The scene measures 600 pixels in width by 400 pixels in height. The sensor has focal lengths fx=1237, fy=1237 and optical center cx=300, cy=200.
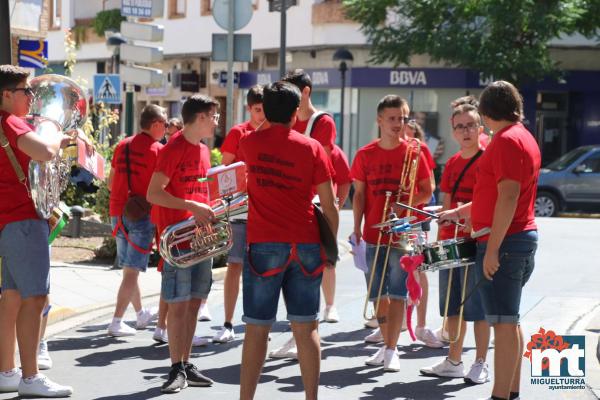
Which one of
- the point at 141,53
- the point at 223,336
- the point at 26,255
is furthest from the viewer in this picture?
the point at 141,53

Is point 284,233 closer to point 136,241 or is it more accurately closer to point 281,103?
point 281,103

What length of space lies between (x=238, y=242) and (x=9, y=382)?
Answer: 2.52m

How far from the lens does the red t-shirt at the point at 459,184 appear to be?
830 centimetres

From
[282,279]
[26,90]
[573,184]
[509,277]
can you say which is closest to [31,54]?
[26,90]

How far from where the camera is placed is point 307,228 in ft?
21.6

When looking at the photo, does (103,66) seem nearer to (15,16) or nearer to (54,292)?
(15,16)

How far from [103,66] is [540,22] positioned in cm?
2113

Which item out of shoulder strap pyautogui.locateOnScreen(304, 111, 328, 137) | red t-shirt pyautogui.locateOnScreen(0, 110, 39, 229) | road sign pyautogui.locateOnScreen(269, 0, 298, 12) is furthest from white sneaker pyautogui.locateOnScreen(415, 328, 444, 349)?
road sign pyautogui.locateOnScreen(269, 0, 298, 12)

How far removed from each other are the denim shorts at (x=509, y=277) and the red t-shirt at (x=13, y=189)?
2.64 metres

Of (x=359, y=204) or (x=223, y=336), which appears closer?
(x=359, y=204)

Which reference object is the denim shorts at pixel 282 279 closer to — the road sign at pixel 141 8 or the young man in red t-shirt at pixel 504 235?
the young man in red t-shirt at pixel 504 235

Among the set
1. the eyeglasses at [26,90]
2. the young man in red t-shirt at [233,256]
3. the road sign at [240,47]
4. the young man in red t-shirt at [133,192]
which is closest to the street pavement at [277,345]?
the young man in red t-shirt at [233,256]

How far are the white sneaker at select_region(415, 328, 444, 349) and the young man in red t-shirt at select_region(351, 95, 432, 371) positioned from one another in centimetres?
78

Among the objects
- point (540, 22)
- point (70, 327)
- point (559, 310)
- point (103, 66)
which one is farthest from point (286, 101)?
point (103, 66)
